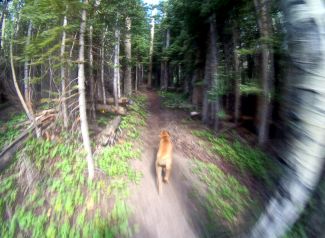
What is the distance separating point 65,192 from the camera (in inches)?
255

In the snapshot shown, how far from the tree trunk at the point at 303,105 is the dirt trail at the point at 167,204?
3850mm

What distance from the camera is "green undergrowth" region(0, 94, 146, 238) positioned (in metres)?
5.60

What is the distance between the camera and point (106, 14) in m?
7.52

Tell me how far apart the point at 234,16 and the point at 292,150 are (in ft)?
34.5

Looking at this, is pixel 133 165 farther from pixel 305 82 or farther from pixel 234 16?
pixel 234 16

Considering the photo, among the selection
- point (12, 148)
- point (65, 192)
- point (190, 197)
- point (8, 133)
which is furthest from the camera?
point (8, 133)

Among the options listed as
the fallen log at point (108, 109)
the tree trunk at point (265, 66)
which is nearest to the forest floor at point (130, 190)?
the tree trunk at point (265, 66)

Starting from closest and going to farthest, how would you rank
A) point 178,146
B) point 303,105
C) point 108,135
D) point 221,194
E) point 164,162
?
point 303,105 < point 164,162 < point 221,194 < point 108,135 < point 178,146

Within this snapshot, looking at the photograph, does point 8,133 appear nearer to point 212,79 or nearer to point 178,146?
point 178,146

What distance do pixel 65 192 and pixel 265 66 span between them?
8430 millimetres

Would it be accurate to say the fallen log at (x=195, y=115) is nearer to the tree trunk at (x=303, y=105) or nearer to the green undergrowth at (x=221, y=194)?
the green undergrowth at (x=221, y=194)

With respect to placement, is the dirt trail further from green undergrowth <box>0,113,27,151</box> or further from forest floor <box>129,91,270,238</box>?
green undergrowth <box>0,113,27,151</box>

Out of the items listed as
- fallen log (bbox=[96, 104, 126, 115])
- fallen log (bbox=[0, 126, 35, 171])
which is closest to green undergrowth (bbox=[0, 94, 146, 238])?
fallen log (bbox=[0, 126, 35, 171])

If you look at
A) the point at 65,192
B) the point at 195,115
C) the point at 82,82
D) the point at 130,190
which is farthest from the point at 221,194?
the point at 195,115
